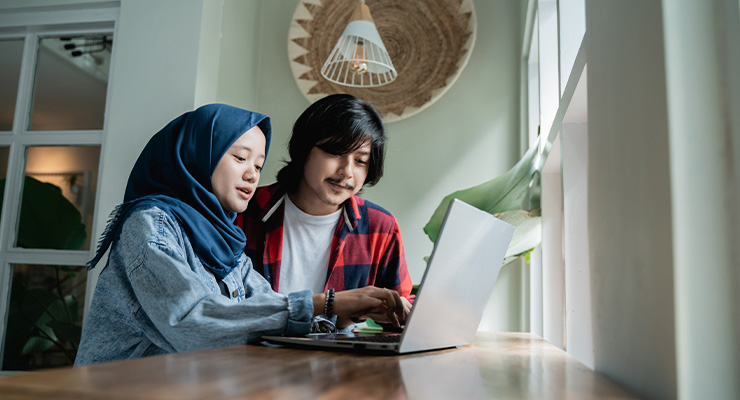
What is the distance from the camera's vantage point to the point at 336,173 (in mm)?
1562

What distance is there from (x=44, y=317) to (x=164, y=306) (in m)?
1.65

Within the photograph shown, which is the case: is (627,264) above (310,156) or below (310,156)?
below

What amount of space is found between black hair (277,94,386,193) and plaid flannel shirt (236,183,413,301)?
0.28 ft

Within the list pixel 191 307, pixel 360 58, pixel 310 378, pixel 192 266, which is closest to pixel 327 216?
pixel 192 266

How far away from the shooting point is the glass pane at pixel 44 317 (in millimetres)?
2092

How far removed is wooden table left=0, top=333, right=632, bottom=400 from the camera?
0.39m

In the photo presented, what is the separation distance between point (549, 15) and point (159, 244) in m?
1.40

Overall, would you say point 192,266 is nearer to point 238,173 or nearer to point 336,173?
point 238,173

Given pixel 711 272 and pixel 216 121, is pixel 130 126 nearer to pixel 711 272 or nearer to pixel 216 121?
pixel 216 121

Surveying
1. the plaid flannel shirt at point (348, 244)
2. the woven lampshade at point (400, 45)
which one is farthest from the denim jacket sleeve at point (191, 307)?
the woven lampshade at point (400, 45)

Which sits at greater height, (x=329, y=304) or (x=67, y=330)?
(x=329, y=304)

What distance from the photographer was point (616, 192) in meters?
0.59

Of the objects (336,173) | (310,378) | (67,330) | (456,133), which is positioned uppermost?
(456,133)

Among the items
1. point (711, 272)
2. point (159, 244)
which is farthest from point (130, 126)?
point (711, 272)
